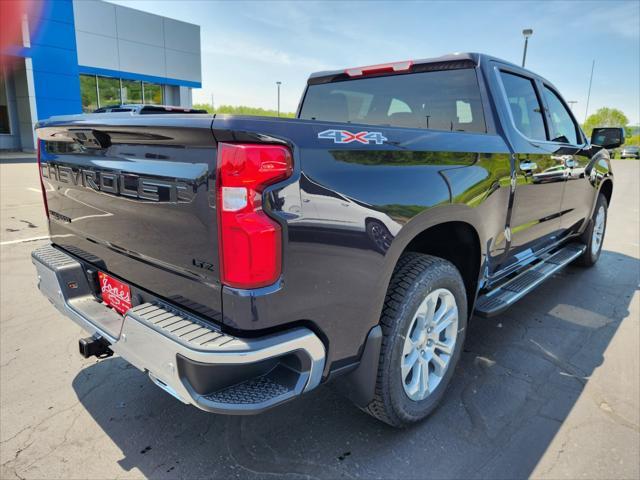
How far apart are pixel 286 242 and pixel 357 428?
1.33 m

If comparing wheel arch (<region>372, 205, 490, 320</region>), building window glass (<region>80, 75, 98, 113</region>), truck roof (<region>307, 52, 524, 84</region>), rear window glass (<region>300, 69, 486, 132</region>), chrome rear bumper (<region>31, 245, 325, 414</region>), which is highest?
building window glass (<region>80, 75, 98, 113</region>)

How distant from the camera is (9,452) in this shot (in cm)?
221

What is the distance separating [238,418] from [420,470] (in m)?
1.00

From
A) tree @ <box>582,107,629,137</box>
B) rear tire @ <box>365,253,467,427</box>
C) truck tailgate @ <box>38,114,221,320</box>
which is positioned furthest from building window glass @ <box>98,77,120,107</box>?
tree @ <box>582,107,629,137</box>

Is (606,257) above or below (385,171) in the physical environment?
below

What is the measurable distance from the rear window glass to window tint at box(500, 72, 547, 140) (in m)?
0.37

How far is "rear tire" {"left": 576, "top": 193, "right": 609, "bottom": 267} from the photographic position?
5211 mm

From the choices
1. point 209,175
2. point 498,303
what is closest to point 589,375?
point 498,303

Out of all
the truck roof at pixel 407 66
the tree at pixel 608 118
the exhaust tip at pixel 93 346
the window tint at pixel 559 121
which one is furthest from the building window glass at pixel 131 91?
the tree at pixel 608 118

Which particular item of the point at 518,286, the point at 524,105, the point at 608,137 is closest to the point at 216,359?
the point at 518,286

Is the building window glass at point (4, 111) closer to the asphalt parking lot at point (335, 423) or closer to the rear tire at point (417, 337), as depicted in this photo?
the asphalt parking lot at point (335, 423)

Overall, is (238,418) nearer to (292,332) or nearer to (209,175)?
(292,332)

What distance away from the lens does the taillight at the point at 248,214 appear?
156 centimetres

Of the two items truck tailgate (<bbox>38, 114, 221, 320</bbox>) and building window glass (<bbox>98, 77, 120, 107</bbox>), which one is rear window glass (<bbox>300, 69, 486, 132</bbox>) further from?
building window glass (<bbox>98, 77, 120, 107</bbox>)
